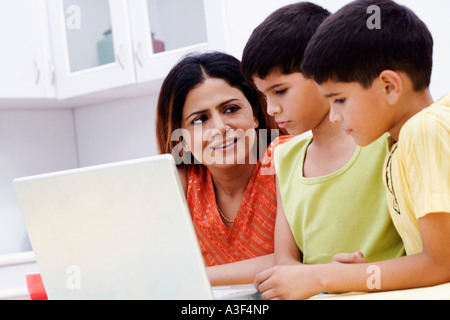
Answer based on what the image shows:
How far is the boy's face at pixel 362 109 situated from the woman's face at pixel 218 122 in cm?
49

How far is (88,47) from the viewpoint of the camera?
8.20ft

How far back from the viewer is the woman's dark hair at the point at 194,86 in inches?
55.4

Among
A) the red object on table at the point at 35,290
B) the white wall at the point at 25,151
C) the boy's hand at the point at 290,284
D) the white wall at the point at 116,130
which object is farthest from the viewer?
the white wall at the point at 116,130

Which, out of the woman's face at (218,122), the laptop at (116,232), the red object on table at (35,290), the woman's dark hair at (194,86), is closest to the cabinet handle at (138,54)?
the woman's dark hair at (194,86)

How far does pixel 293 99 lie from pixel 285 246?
0.31 meters

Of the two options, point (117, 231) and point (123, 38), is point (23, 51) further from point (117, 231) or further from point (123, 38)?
point (117, 231)

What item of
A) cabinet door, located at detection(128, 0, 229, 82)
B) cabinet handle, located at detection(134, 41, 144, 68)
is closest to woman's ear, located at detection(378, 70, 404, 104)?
cabinet door, located at detection(128, 0, 229, 82)

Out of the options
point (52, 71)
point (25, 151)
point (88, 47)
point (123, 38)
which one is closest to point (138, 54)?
point (123, 38)

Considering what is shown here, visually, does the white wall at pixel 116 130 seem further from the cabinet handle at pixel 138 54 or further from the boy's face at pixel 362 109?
the boy's face at pixel 362 109

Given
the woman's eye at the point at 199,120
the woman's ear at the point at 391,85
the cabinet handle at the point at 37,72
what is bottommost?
the woman's eye at the point at 199,120

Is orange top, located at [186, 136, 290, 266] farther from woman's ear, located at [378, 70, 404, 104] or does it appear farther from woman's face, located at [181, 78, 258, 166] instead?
woman's ear, located at [378, 70, 404, 104]

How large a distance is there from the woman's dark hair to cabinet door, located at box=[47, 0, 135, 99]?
944mm
